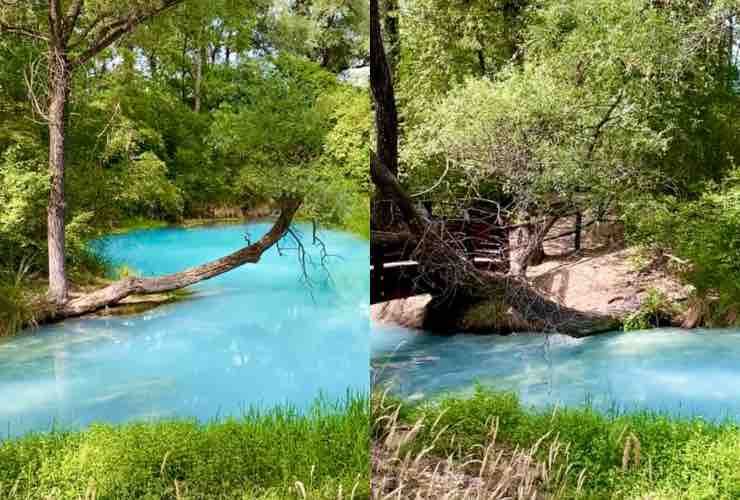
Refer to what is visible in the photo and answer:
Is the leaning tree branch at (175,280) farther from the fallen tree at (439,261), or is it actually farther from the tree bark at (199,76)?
the tree bark at (199,76)

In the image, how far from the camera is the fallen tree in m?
3.44

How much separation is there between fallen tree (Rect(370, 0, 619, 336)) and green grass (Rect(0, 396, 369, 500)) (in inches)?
23.2

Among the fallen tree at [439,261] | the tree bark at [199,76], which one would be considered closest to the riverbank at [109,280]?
the fallen tree at [439,261]

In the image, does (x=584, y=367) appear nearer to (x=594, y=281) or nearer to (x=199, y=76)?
(x=594, y=281)

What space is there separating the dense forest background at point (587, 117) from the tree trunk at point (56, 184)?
4.28 feet

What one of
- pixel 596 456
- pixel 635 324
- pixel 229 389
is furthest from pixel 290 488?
pixel 635 324

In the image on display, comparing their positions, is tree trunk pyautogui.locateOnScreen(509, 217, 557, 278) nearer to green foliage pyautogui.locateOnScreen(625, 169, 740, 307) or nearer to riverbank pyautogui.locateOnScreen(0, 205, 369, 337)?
green foliage pyautogui.locateOnScreen(625, 169, 740, 307)

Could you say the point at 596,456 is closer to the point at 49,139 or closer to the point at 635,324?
the point at 635,324

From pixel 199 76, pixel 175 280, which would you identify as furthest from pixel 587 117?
pixel 175 280

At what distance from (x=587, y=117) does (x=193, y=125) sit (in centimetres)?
156

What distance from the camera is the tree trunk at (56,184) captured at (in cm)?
319

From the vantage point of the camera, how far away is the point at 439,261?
348 cm

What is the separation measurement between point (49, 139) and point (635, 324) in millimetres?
2337

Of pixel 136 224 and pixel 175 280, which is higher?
pixel 136 224
